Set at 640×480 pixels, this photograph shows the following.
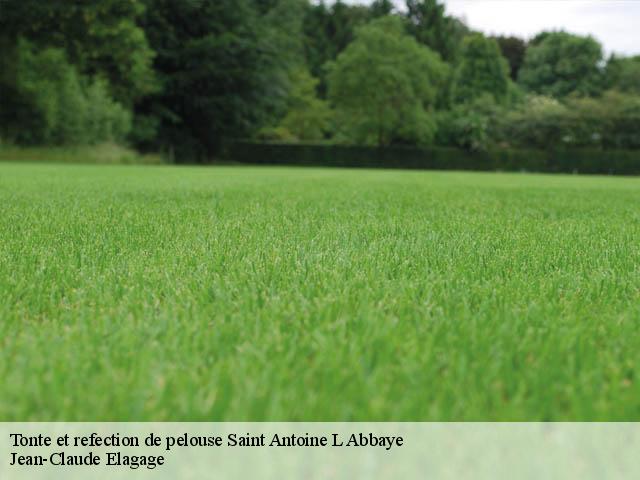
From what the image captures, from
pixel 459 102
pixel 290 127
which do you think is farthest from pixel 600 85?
pixel 290 127

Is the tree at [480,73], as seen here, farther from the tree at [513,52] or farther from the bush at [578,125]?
the tree at [513,52]

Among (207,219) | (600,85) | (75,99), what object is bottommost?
(207,219)

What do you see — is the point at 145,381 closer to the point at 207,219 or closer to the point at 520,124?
the point at 207,219

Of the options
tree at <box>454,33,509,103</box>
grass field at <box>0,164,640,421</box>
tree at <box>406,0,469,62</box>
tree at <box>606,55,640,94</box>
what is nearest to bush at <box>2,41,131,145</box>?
grass field at <box>0,164,640,421</box>

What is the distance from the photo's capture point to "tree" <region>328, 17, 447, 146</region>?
39.7 m

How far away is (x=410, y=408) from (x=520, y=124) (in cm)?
4510

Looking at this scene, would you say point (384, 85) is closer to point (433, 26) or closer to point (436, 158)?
point (436, 158)

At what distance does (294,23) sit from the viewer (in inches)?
1711

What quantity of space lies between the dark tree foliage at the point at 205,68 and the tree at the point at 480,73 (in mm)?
19836

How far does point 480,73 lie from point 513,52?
22414 mm

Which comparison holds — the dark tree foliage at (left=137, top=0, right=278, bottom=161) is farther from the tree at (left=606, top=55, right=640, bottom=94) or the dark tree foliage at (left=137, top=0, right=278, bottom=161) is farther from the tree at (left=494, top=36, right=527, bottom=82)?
the tree at (left=494, top=36, right=527, bottom=82)

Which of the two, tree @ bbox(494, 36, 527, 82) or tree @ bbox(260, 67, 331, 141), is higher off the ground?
tree @ bbox(494, 36, 527, 82)

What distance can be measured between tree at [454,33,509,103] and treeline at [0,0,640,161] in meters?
0.09

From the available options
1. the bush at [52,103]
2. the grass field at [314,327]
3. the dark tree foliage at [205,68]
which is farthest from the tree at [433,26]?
the grass field at [314,327]
